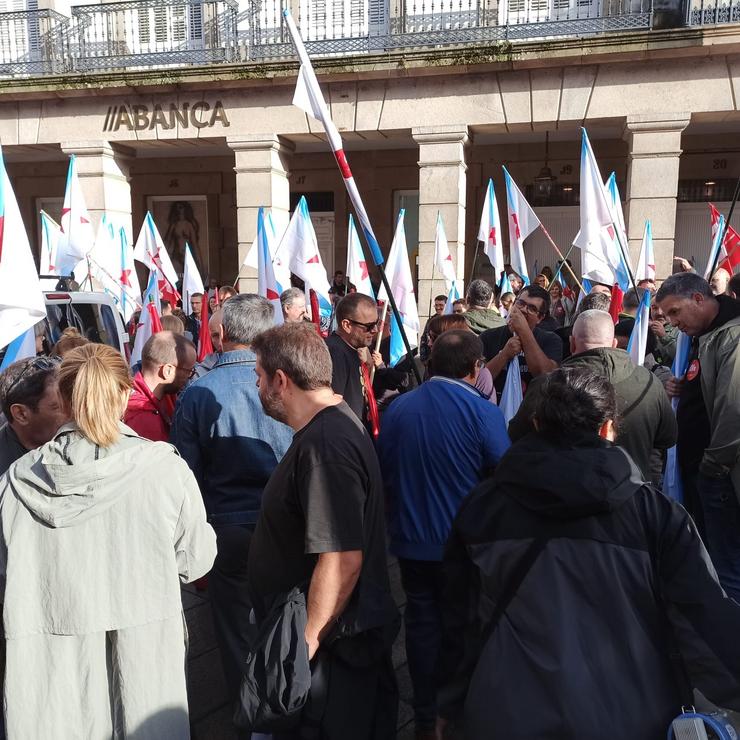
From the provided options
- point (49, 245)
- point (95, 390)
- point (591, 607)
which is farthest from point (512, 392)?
point (49, 245)

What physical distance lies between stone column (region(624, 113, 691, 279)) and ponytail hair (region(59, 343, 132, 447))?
10533 millimetres

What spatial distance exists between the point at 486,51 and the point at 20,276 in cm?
978

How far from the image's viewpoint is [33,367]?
250 cm

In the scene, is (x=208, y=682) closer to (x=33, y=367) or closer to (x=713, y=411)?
(x=33, y=367)

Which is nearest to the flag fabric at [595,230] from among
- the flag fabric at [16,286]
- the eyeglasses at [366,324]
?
the eyeglasses at [366,324]

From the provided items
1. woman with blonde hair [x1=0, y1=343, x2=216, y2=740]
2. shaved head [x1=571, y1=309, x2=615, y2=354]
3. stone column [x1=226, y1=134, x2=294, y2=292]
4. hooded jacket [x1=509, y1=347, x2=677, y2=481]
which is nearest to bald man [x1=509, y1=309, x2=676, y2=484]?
hooded jacket [x1=509, y1=347, x2=677, y2=481]

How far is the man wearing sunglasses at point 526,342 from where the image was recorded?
4.23 meters

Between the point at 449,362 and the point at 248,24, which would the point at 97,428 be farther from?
the point at 248,24

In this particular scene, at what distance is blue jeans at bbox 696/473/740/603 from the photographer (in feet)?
11.4

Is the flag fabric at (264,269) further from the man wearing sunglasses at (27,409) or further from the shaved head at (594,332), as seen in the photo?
the man wearing sunglasses at (27,409)

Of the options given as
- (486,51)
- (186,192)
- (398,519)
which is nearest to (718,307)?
(398,519)

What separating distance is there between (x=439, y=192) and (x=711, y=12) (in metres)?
5.03

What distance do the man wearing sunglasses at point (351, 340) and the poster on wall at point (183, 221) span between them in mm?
14310

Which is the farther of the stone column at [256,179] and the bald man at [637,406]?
the stone column at [256,179]
